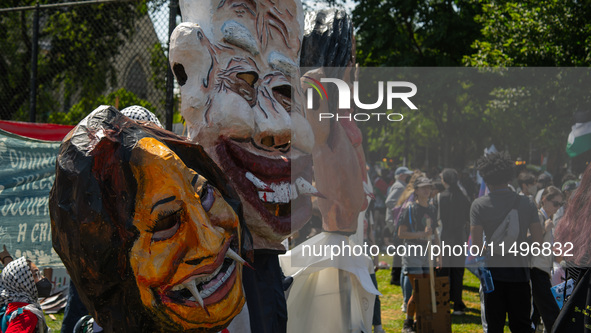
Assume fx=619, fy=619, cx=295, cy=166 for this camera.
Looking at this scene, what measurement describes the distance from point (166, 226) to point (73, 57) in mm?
5578

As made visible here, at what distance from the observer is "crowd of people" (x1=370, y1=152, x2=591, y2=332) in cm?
480

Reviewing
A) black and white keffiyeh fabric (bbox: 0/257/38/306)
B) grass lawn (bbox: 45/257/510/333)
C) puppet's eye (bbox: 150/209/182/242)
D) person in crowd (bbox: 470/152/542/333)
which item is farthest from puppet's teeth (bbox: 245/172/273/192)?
grass lawn (bbox: 45/257/510/333)

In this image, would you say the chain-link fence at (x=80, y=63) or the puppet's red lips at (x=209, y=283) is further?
the chain-link fence at (x=80, y=63)

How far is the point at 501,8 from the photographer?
10.8m

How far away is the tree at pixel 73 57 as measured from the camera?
6.58m

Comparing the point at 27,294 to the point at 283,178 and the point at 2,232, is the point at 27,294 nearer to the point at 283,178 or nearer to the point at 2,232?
the point at 2,232

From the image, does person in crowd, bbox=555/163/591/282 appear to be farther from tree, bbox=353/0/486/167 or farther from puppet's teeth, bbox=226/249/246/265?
tree, bbox=353/0/486/167

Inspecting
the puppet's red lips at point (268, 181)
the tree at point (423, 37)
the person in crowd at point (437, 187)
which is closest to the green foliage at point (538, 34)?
A: the tree at point (423, 37)

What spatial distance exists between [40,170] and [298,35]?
9.15ft

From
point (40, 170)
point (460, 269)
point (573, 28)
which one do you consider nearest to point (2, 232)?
point (40, 170)

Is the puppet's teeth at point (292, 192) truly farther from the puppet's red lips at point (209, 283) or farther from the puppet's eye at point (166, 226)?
the puppet's eye at point (166, 226)

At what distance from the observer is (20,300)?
3578 mm

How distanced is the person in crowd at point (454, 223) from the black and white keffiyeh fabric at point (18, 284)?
4.70m

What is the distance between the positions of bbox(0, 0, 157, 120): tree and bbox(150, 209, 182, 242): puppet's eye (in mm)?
4600
